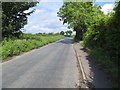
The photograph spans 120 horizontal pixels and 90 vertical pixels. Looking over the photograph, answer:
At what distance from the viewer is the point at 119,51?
312 inches

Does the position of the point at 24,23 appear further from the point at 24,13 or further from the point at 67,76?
the point at 67,76

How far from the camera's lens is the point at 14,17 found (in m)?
35.3

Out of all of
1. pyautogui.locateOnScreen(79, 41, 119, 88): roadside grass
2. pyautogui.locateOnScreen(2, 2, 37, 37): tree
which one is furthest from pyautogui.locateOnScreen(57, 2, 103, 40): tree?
pyautogui.locateOnScreen(79, 41, 119, 88): roadside grass

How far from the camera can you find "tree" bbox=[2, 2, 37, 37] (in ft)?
105

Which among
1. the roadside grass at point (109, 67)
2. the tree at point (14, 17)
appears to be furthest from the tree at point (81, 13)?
the roadside grass at point (109, 67)

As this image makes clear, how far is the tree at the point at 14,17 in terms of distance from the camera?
3187 centimetres

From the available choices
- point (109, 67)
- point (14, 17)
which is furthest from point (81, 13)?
point (109, 67)

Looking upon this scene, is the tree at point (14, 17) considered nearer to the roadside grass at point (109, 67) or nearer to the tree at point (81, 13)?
the tree at point (81, 13)

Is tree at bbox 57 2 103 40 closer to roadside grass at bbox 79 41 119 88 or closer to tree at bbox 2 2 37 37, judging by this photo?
tree at bbox 2 2 37 37

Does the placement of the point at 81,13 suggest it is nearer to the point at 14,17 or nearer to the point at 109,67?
the point at 14,17

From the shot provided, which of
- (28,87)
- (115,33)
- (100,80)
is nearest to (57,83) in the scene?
→ (28,87)

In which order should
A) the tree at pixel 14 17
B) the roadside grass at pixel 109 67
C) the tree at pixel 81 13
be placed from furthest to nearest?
1. the tree at pixel 81 13
2. the tree at pixel 14 17
3. the roadside grass at pixel 109 67

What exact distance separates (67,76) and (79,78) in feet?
2.36

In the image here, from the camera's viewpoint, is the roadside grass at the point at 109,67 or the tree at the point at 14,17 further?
the tree at the point at 14,17
